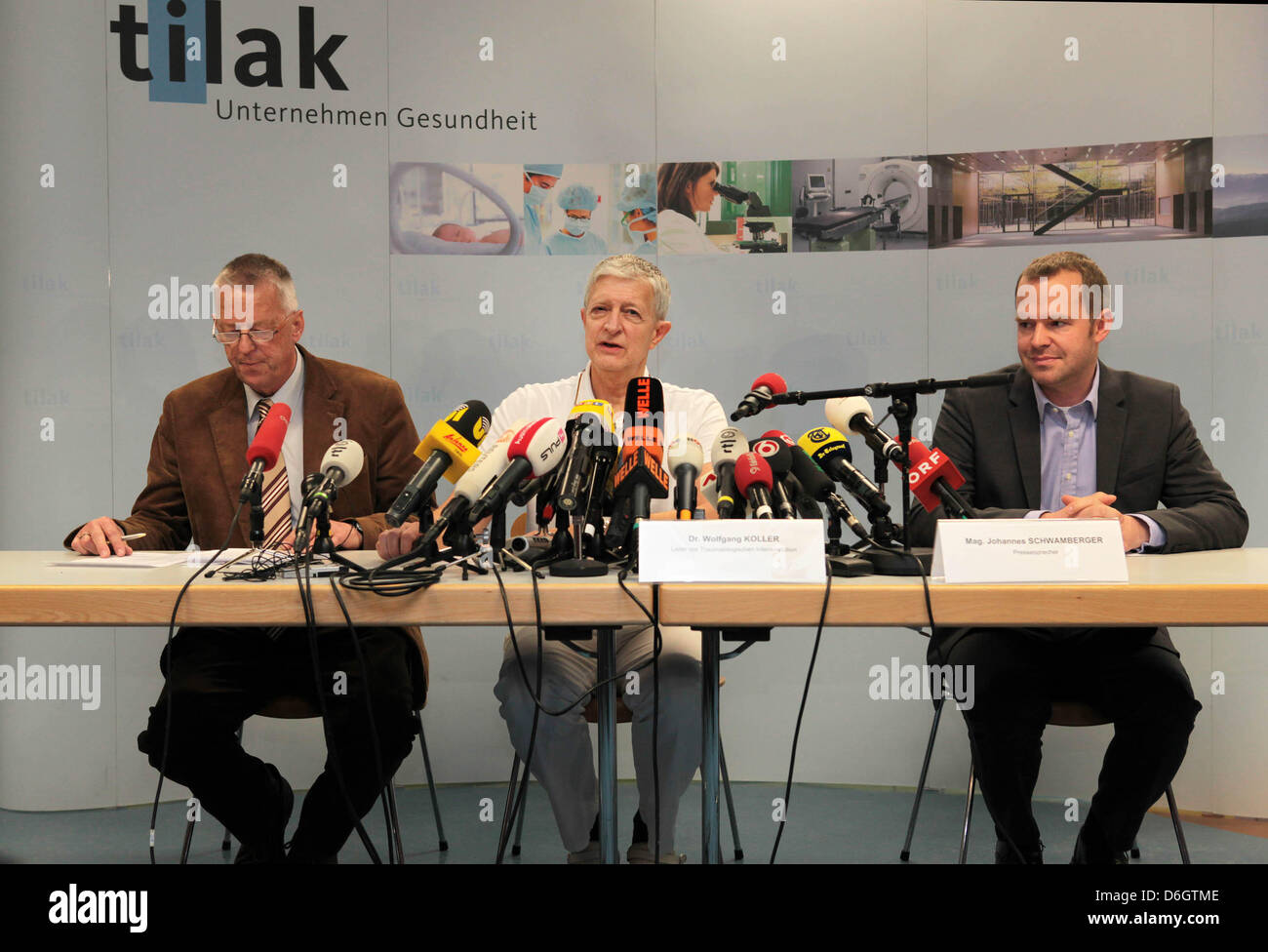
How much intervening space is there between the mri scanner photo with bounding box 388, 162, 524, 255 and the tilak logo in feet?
1.42

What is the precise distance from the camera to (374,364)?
3.75 metres

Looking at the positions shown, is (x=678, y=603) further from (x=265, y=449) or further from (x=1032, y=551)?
(x=265, y=449)

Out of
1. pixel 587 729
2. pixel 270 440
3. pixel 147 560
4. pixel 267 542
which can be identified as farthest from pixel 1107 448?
pixel 147 560

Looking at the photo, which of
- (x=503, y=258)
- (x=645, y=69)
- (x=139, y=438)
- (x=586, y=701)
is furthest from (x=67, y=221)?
Result: (x=586, y=701)

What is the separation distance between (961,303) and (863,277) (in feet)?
1.22

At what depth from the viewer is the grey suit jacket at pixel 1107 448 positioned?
254 cm

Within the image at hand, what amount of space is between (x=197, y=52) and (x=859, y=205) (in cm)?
248

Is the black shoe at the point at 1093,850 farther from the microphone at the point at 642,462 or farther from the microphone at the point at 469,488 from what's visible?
the microphone at the point at 469,488

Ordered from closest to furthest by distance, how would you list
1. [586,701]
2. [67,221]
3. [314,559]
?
[314,559] < [586,701] < [67,221]

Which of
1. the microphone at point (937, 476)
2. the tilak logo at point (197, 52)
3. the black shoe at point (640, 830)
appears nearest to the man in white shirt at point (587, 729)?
the black shoe at point (640, 830)

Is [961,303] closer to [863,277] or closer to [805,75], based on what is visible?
[863,277]

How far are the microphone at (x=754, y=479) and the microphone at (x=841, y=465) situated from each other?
0.11 metres
